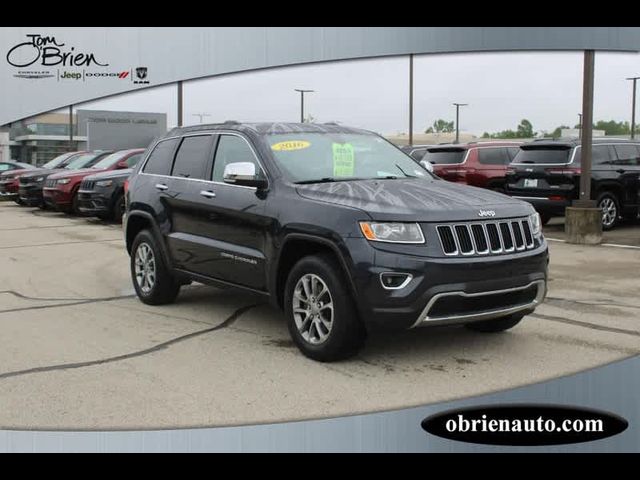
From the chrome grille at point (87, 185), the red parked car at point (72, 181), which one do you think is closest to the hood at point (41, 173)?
the red parked car at point (72, 181)

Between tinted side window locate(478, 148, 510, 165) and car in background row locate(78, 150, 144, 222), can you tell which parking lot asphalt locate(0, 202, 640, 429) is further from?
tinted side window locate(478, 148, 510, 165)

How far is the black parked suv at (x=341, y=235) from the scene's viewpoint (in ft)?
16.3

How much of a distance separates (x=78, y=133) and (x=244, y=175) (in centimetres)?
7887

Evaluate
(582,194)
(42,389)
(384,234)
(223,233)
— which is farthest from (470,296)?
(582,194)

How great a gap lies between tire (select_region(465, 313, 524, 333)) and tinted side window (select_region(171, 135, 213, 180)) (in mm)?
2751

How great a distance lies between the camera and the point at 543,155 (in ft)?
46.3

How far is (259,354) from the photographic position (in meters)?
5.69

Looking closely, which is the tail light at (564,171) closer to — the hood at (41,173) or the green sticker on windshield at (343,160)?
the green sticker on windshield at (343,160)

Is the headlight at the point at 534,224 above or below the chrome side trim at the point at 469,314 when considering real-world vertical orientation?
above

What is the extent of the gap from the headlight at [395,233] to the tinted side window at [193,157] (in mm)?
2302

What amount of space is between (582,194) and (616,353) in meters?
7.58

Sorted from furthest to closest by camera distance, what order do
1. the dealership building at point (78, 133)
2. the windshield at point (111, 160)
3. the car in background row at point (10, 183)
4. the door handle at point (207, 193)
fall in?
the dealership building at point (78, 133) → the car in background row at point (10, 183) → the windshield at point (111, 160) → the door handle at point (207, 193)

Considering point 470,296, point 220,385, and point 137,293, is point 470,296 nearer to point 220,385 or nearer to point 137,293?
point 220,385

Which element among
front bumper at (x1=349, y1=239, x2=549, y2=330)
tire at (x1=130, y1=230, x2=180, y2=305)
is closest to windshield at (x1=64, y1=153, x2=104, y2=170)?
tire at (x1=130, y1=230, x2=180, y2=305)
